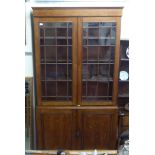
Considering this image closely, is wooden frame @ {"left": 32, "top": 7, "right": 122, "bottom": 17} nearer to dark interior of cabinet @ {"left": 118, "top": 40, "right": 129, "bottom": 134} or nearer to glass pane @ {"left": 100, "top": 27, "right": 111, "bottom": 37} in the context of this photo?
glass pane @ {"left": 100, "top": 27, "right": 111, "bottom": 37}

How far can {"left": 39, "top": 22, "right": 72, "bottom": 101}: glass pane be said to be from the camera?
9.62 ft

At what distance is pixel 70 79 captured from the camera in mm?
3035

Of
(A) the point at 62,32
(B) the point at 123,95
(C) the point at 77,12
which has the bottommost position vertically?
(B) the point at 123,95

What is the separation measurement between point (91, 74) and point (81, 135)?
81 centimetres

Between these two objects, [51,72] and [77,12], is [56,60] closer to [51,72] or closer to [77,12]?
[51,72]

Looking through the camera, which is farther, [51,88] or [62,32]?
[51,88]

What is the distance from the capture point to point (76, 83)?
3.02m

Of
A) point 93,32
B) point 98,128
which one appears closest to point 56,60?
point 93,32

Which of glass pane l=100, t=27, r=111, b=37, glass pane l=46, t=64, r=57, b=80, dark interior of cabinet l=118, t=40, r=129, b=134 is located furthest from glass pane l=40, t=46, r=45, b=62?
dark interior of cabinet l=118, t=40, r=129, b=134

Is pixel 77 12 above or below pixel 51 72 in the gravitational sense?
above

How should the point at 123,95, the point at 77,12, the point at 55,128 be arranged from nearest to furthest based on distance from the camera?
the point at 77,12, the point at 55,128, the point at 123,95
